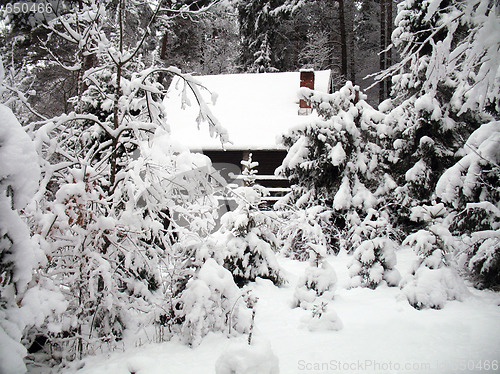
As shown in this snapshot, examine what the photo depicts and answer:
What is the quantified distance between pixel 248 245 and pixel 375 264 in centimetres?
227

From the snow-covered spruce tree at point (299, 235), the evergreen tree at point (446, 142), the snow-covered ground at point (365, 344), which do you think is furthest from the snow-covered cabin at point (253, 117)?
the snow-covered ground at point (365, 344)

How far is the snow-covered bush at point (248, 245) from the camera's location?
226 inches

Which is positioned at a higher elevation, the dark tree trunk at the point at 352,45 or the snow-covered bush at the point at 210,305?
the dark tree trunk at the point at 352,45

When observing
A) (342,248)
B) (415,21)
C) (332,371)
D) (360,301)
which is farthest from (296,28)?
(332,371)

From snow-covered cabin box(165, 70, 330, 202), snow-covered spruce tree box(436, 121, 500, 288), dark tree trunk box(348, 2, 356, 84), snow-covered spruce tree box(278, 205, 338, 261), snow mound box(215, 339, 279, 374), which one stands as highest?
dark tree trunk box(348, 2, 356, 84)

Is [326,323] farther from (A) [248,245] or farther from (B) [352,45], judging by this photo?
(B) [352,45]

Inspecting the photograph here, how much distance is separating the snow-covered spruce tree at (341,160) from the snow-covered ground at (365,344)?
3676 mm

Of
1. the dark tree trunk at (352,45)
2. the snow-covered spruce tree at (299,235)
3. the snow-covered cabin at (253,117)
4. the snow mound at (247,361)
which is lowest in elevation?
the snow-covered spruce tree at (299,235)

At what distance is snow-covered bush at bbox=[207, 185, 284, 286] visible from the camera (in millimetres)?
5746

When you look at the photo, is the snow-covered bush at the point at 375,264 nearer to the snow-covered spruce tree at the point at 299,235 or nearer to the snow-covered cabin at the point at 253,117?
the snow-covered spruce tree at the point at 299,235

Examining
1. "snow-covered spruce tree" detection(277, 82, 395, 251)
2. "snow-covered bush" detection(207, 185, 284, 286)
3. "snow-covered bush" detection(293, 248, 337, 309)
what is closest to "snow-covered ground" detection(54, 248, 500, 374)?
"snow-covered bush" detection(293, 248, 337, 309)

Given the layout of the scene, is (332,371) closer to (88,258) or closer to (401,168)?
(88,258)

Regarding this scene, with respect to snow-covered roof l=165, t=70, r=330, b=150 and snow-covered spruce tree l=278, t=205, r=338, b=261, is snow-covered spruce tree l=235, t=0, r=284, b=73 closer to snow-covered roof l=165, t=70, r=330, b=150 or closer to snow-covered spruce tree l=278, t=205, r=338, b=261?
snow-covered roof l=165, t=70, r=330, b=150

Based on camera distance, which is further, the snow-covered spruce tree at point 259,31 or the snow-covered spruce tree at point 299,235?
the snow-covered spruce tree at point 259,31
